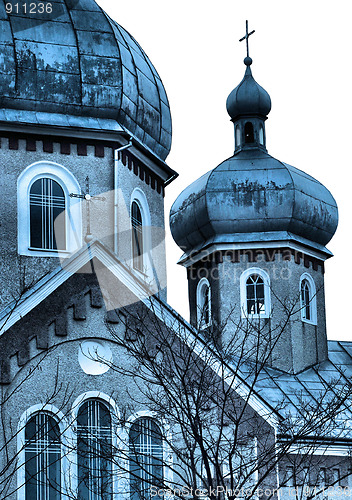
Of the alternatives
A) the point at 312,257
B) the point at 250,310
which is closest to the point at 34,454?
the point at 250,310

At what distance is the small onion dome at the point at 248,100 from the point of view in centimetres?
2942

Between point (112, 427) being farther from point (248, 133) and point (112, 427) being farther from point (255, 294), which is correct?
point (248, 133)

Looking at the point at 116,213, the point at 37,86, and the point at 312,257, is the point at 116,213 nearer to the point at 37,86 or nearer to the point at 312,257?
the point at 37,86

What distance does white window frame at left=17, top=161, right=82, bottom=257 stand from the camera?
19344 mm

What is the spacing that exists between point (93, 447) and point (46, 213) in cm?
480

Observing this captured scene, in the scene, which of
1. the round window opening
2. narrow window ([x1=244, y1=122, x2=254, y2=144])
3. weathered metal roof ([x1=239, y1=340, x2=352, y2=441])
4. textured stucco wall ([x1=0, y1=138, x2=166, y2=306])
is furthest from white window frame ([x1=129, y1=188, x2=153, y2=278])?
narrow window ([x1=244, y1=122, x2=254, y2=144])

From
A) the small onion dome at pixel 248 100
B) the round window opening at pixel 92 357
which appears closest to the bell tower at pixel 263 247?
the small onion dome at pixel 248 100

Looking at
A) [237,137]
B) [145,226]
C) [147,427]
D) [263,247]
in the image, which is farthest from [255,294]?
[147,427]

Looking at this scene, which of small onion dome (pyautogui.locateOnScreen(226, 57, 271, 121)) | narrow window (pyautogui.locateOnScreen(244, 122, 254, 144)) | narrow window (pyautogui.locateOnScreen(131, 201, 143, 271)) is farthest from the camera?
small onion dome (pyautogui.locateOnScreen(226, 57, 271, 121))

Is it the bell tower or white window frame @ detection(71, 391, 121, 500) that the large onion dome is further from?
white window frame @ detection(71, 391, 121, 500)

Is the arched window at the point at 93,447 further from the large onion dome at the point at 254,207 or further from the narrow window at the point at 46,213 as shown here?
the large onion dome at the point at 254,207

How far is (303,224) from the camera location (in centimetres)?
2695

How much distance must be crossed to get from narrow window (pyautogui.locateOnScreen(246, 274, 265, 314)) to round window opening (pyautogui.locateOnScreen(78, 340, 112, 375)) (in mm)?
9482

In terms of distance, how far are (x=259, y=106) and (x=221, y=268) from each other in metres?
4.88
